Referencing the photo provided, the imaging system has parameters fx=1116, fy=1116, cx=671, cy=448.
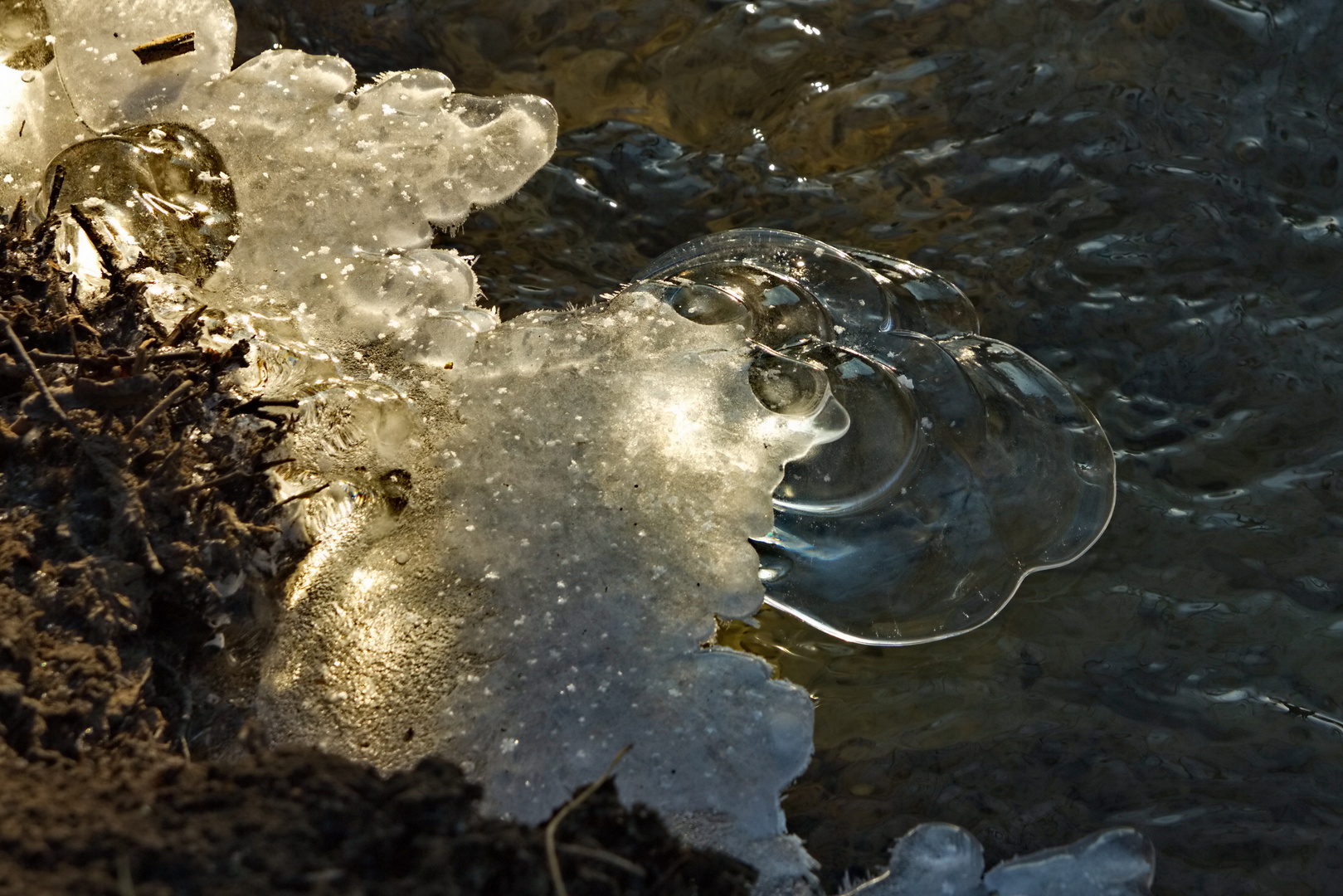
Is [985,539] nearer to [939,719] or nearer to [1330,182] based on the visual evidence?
[939,719]

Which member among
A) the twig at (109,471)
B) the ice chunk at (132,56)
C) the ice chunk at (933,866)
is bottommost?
the ice chunk at (933,866)

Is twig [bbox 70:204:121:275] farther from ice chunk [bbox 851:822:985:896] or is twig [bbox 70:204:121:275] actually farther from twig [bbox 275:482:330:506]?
ice chunk [bbox 851:822:985:896]

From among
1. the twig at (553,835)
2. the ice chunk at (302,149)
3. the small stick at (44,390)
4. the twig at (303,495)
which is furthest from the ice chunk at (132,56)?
the twig at (553,835)

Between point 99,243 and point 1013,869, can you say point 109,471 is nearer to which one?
point 99,243

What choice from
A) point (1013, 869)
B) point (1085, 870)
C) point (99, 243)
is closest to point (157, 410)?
point (99, 243)

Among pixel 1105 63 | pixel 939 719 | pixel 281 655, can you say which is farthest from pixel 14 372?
pixel 1105 63

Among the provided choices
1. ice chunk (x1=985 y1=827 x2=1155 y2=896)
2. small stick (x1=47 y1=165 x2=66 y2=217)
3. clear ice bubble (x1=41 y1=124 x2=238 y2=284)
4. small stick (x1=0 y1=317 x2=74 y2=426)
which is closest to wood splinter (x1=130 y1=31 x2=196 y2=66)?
clear ice bubble (x1=41 y1=124 x2=238 y2=284)

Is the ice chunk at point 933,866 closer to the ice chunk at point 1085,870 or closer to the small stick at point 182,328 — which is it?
the ice chunk at point 1085,870
